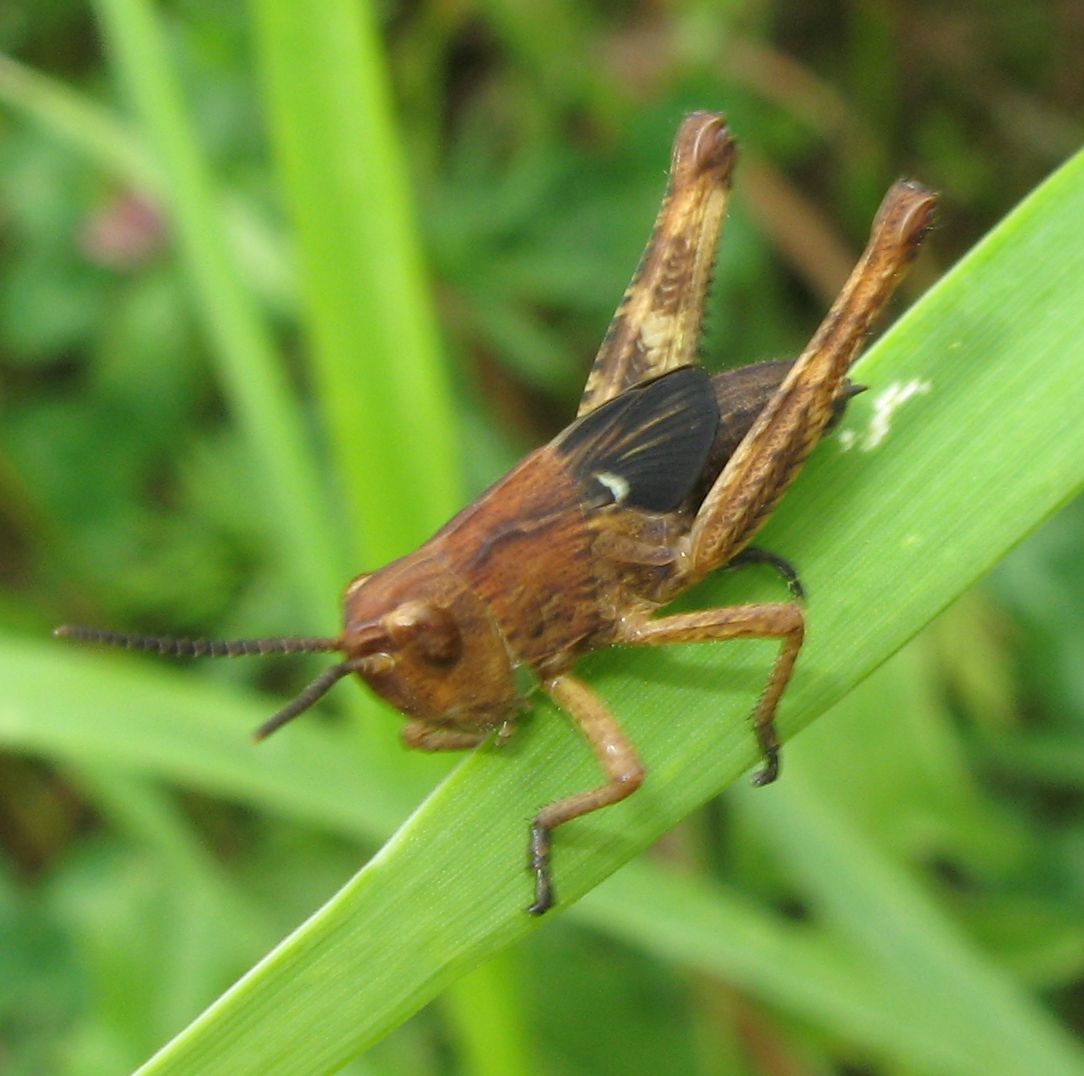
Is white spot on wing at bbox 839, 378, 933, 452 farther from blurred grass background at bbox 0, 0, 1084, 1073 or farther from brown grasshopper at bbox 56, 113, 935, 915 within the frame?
blurred grass background at bbox 0, 0, 1084, 1073

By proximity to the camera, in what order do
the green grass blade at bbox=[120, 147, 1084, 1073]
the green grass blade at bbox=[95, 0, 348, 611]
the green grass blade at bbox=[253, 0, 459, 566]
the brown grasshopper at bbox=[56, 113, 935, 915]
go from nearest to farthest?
the green grass blade at bbox=[120, 147, 1084, 1073], the brown grasshopper at bbox=[56, 113, 935, 915], the green grass blade at bbox=[253, 0, 459, 566], the green grass blade at bbox=[95, 0, 348, 611]

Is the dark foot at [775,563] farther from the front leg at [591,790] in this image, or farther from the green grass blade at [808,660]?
the front leg at [591,790]

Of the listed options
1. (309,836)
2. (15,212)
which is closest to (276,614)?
(309,836)

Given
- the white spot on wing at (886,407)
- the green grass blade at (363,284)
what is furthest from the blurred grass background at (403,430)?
the white spot on wing at (886,407)

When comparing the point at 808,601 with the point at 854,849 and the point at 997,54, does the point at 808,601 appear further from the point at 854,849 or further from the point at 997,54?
the point at 997,54

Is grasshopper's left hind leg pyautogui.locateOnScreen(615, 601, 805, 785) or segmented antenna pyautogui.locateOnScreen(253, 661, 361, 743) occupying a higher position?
grasshopper's left hind leg pyautogui.locateOnScreen(615, 601, 805, 785)

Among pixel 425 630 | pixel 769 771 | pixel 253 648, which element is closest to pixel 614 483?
pixel 425 630

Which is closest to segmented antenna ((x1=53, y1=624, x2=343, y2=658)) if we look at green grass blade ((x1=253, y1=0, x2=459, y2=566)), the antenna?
the antenna
